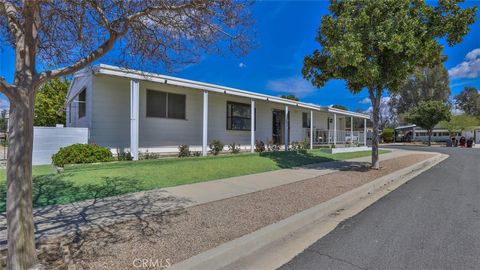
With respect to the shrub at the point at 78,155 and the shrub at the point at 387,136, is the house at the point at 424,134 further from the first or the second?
the shrub at the point at 78,155

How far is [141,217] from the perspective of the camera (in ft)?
16.7

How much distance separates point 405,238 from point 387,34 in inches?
296

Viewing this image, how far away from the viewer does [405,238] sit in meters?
4.59

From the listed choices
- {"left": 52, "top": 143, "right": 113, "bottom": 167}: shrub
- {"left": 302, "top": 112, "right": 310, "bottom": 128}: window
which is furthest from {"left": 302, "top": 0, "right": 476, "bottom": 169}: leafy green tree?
{"left": 302, "top": 112, "right": 310, "bottom": 128}: window

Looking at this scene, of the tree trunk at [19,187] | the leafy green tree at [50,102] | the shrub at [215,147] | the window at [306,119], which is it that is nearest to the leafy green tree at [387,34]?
the shrub at [215,147]

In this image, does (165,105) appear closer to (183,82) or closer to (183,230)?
(183,82)

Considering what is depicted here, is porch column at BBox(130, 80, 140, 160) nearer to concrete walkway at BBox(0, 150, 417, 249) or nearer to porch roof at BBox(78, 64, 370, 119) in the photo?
porch roof at BBox(78, 64, 370, 119)

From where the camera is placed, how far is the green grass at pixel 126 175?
6.50 metres

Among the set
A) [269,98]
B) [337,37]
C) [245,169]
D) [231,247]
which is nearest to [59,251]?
[231,247]

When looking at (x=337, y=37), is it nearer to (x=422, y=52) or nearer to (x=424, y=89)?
(x=422, y=52)

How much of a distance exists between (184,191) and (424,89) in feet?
204

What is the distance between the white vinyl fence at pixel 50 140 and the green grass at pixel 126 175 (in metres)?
0.51

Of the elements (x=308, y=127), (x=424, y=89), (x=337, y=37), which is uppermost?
(x=424, y=89)

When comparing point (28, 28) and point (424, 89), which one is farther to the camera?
point (424, 89)
